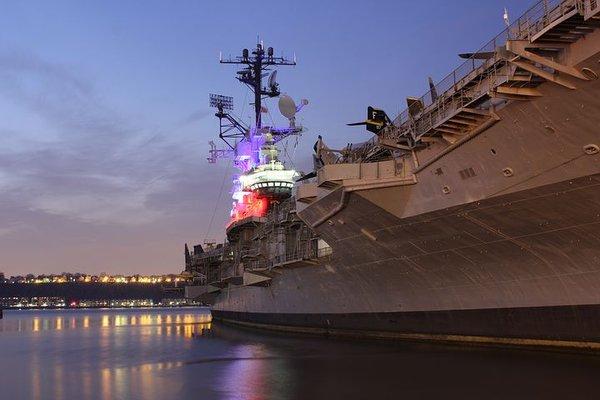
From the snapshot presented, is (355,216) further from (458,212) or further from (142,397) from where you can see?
(142,397)

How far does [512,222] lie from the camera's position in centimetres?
1255

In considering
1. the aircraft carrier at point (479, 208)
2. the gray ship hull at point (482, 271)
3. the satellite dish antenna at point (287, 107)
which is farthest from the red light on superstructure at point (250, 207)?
the gray ship hull at point (482, 271)

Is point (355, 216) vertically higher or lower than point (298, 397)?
higher

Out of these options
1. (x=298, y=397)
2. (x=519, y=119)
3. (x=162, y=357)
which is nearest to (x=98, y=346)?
(x=162, y=357)

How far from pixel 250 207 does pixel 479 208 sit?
71.1ft

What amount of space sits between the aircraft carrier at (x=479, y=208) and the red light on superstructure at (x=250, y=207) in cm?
921

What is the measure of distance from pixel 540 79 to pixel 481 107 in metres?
1.89

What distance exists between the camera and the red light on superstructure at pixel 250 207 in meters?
32.0

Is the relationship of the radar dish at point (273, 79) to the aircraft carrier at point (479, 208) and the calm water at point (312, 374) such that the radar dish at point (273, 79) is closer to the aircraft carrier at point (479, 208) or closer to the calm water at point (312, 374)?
the aircraft carrier at point (479, 208)

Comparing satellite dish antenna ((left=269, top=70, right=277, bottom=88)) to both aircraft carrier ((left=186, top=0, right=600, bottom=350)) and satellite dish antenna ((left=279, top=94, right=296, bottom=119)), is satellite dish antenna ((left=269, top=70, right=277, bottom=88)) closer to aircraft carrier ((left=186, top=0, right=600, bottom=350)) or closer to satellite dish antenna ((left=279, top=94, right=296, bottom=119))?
satellite dish antenna ((left=279, top=94, right=296, bottom=119))

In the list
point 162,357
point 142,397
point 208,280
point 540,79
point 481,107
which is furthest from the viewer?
point 208,280

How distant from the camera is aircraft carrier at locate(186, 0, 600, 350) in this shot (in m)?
9.81

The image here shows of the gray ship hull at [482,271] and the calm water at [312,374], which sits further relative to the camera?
the gray ship hull at [482,271]

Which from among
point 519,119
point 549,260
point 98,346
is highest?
point 519,119
